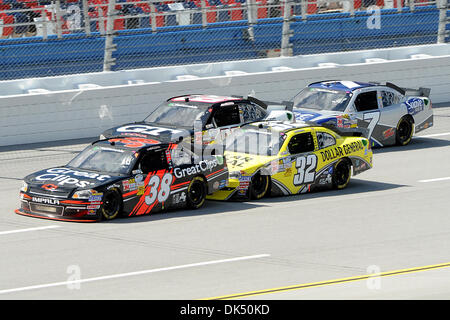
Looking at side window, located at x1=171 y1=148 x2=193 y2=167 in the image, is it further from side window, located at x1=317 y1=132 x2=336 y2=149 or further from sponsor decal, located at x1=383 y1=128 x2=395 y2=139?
sponsor decal, located at x1=383 y1=128 x2=395 y2=139

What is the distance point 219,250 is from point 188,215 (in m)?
2.33

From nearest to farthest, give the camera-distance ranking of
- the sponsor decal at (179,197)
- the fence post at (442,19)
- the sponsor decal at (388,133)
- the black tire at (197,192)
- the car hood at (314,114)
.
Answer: the sponsor decal at (179,197)
the black tire at (197,192)
the car hood at (314,114)
the sponsor decal at (388,133)
the fence post at (442,19)

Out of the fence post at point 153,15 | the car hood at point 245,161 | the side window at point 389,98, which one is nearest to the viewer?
the car hood at point 245,161

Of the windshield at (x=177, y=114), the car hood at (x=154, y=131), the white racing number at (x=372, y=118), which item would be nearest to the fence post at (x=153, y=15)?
the windshield at (x=177, y=114)

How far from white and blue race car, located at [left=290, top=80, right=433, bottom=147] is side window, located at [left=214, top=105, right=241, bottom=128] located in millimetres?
1386

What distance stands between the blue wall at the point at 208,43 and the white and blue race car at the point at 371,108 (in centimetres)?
465

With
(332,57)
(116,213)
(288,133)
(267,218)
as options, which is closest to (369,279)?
(267,218)

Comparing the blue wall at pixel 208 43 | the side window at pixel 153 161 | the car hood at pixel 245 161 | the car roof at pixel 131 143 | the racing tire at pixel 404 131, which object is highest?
the blue wall at pixel 208 43

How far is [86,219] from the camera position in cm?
1375

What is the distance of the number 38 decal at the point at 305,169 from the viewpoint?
1600cm

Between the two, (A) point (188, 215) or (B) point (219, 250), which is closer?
(B) point (219, 250)

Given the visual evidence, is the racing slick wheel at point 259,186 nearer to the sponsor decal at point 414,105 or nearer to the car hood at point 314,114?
the car hood at point 314,114

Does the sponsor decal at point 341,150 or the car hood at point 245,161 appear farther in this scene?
the sponsor decal at point 341,150
